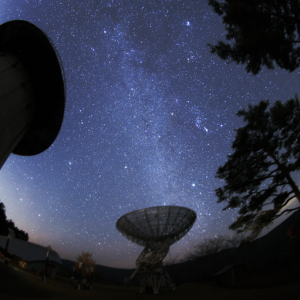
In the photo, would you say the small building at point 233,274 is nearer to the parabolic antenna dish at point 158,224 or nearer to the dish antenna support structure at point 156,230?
the dish antenna support structure at point 156,230

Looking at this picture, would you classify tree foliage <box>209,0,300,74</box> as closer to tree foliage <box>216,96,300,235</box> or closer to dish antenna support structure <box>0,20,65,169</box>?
tree foliage <box>216,96,300,235</box>

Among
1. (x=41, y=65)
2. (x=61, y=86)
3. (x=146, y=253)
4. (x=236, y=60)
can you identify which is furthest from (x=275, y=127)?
(x=146, y=253)

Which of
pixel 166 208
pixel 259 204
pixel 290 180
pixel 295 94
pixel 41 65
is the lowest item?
pixel 259 204

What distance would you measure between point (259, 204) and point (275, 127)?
3.79m

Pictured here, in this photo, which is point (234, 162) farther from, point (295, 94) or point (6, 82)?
point (6, 82)

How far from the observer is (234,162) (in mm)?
10633

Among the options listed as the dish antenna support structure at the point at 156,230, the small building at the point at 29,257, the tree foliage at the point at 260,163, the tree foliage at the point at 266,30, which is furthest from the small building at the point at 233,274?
the small building at the point at 29,257

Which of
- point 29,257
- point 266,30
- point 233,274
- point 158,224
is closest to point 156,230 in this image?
point 158,224

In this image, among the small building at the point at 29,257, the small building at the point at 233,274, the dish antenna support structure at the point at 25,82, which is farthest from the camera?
the small building at the point at 29,257

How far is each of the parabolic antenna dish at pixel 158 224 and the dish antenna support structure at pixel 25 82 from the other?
16027 millimetres

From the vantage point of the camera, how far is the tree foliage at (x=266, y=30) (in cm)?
583

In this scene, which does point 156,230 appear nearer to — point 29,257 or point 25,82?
point 25,82

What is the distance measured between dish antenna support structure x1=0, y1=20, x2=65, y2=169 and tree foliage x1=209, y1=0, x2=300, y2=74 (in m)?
9.66

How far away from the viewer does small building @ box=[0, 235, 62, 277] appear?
35375 mm
